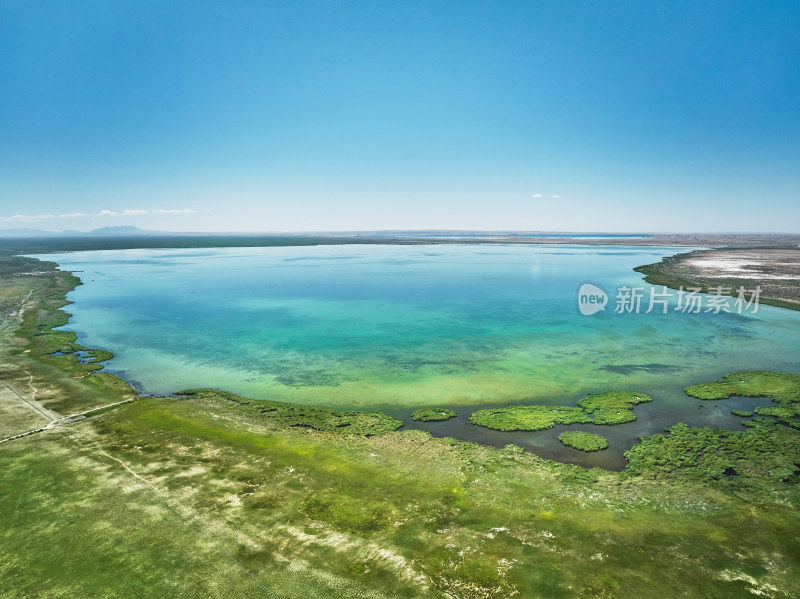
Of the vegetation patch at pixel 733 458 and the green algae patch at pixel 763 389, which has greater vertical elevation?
the green algae patch at pixel 763 389

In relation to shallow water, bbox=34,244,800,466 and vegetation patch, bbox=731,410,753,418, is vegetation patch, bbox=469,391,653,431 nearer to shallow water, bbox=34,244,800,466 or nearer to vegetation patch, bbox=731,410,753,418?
shallow water, bbox=34,244,800,466

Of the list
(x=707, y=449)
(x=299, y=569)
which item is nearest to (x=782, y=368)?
(x=707, y=449)

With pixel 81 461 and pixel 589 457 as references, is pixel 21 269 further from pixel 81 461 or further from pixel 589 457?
pixel 589 457

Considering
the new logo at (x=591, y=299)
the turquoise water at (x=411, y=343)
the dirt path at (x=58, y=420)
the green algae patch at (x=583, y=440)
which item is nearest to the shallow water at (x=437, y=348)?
the turquoise water at (x=411, y=343)

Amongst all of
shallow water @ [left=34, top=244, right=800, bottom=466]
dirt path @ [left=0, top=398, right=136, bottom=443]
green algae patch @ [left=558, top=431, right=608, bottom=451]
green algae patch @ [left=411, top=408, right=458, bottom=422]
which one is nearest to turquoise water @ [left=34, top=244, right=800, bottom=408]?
shallow water @ [left=34, top=244, right=800, bottom=466]

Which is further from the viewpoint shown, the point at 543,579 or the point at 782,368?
the point at 782,368

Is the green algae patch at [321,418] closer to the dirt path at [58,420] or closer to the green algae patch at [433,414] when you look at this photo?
the green algae patch at [433,414]
